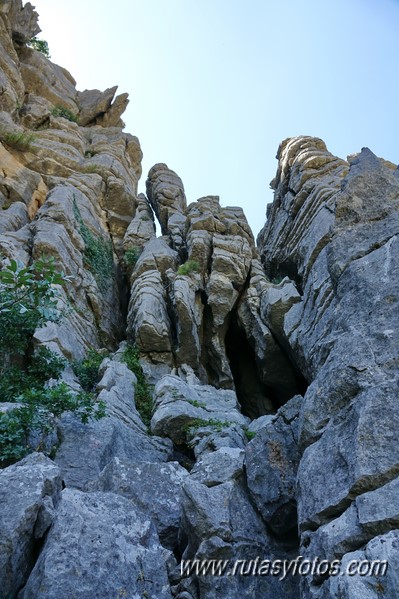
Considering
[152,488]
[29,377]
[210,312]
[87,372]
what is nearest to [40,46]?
[210,312]

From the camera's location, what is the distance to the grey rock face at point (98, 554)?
5691 millimetres

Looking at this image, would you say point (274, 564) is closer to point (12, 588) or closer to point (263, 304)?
point (12, 588)

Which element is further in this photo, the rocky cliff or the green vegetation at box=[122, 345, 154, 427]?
the green vegetation at box=[122, 345, 154, 427]

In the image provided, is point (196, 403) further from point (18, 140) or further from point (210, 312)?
point (18, 140)

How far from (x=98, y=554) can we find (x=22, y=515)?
1.07 m

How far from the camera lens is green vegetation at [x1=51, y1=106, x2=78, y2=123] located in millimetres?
36991

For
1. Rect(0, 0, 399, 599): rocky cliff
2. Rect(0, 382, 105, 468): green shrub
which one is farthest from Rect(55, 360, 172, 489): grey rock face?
Rect(0, 382, 105, 468): green shrub

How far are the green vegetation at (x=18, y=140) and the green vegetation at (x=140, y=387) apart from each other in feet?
53.4

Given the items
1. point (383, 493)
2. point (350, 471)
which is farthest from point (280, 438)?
point (383, 493)

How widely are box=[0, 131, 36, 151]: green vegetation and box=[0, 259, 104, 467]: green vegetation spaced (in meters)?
18.7

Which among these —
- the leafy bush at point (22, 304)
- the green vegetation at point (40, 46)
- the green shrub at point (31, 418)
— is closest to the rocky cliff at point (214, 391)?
the green shrub at point (31, 418)

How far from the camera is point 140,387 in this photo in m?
16.1

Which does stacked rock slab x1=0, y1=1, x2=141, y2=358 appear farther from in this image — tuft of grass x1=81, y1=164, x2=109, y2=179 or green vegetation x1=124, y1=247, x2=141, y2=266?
green vegetation x1=124, y1=247, x2=141, y2=266

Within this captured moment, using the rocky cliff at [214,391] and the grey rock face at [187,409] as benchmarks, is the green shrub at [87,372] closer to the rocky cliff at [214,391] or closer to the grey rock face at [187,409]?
the rocky cliff at [214,391]
